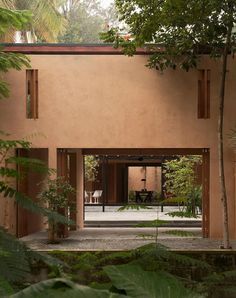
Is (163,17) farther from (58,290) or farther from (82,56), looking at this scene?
(58,290)

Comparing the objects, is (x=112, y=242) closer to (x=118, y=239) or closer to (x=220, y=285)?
(x=118, y=239)

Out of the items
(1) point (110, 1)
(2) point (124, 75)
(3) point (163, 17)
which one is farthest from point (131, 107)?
(1) point (110, 1)

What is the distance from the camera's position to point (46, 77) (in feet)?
41.3

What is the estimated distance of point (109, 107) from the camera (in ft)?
41.5

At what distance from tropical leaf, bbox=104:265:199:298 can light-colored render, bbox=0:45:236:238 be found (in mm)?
11782

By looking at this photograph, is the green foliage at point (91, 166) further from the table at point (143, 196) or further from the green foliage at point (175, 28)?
the green foliage at point (175, 28)

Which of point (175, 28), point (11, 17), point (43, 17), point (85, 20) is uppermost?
point (85, 20)

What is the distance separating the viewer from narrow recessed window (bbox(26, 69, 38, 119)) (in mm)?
12516

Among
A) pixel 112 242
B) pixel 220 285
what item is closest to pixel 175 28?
pixel 112 242

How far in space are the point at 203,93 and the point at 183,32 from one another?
1913 millimetres

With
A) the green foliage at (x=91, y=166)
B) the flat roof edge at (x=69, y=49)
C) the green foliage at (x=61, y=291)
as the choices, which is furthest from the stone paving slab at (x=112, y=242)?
the green foliage at (x=61, y=291)

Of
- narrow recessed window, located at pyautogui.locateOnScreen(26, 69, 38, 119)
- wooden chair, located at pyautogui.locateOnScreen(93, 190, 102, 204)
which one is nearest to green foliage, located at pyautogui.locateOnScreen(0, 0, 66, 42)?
wooden chair, located at pyautogui.locateOnScreen(93, 190, 102, 204)

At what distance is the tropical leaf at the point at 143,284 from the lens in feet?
2.62

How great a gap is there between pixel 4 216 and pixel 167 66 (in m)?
5.21
